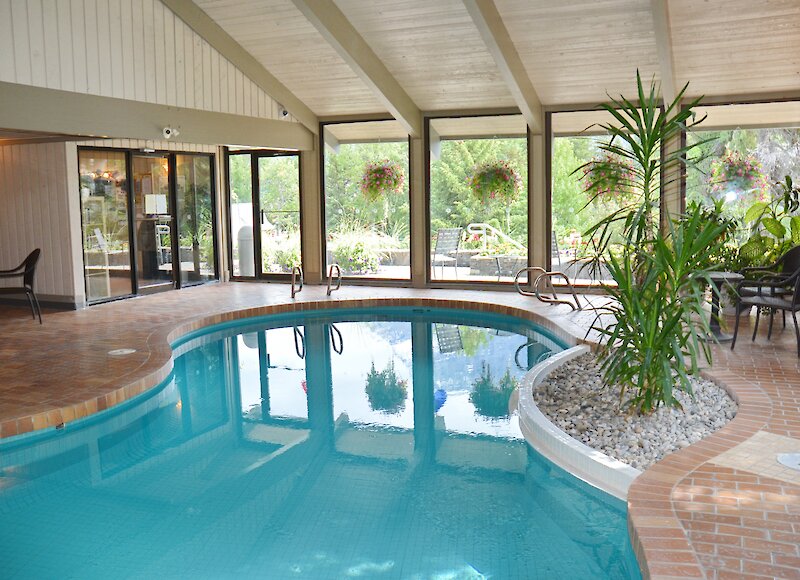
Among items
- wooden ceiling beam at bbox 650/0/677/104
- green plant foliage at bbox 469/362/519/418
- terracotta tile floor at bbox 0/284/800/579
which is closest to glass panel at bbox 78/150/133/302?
terracotta tile floor at bbox 0/284/800/579

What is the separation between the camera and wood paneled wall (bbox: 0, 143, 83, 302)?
1064 centimetres

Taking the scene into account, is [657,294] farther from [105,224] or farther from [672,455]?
[105,224]

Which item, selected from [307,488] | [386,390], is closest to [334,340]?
[386,390]

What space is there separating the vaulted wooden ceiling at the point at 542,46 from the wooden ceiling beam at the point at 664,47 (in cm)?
2

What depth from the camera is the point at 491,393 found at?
734 cm

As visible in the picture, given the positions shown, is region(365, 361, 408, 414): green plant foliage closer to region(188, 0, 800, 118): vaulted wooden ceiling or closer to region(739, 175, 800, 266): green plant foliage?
region(188, 0, 800, 118): vaulted wooden ceiling

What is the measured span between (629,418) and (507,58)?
5763 millimetres

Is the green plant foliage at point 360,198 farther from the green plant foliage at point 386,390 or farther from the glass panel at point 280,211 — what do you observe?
the green plant foliage at point 386,390

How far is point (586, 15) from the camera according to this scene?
9.13 metres

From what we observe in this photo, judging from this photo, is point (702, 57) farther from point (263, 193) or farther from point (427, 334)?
point (263, 193)

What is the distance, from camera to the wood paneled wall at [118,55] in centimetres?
789

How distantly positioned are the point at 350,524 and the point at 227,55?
333 inches

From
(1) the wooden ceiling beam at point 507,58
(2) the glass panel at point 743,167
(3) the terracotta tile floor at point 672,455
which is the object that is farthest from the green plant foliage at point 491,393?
(2) the glass panel at point 743,167

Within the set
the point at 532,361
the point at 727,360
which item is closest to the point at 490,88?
the point at 532,361
